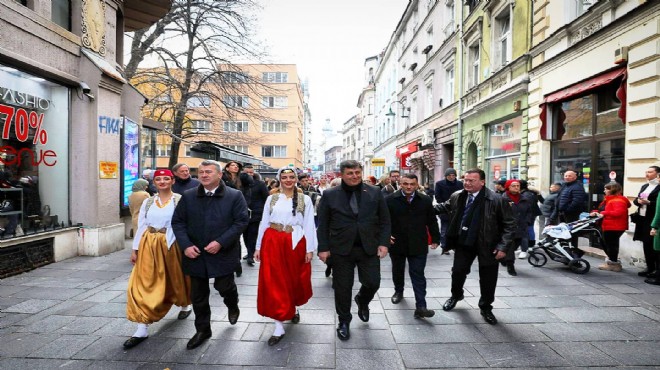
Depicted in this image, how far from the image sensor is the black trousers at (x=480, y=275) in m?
4.55

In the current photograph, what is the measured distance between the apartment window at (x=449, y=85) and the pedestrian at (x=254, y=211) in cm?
1372

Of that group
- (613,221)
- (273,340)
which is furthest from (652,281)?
(273,340)

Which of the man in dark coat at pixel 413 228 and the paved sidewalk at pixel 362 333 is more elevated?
the man in dark coat at pixel 413 228

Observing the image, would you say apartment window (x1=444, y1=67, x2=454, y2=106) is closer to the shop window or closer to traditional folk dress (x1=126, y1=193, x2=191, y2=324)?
the shop window

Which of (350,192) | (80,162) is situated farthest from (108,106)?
(350,192)

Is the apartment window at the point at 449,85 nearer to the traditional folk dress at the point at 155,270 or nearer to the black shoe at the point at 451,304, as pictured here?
the black shoe at the point at 451,304

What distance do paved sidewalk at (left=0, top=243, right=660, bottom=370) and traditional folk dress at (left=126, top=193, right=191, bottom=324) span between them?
324 mm

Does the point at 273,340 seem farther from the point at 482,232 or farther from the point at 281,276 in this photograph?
the point at 482,232

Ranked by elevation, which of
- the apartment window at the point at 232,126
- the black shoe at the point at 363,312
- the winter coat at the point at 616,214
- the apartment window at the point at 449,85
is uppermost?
the apartment window at the point at 449,85

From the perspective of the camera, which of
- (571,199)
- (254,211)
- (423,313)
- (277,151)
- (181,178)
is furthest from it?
(277,151)

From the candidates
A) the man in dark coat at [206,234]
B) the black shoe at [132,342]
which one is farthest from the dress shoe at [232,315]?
the black shoe at [132,342]

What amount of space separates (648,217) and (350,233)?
5536 mm

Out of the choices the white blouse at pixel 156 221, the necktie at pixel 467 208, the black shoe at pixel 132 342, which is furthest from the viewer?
the necktie at pixel 467 208

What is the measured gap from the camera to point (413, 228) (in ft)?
15.7
